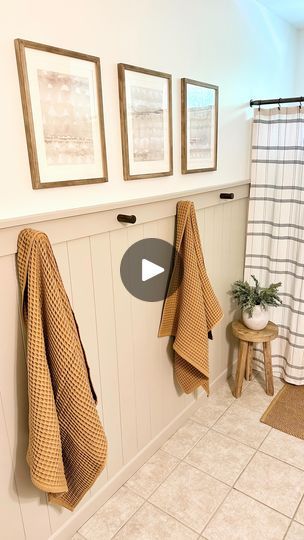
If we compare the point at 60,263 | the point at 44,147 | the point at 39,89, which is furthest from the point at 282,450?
the point at 39,89

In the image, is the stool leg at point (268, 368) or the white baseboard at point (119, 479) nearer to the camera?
the white baseboard at point (119, 479)

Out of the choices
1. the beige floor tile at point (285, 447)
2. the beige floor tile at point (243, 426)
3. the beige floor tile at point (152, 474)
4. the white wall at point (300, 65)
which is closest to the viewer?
the beige floor tile at point (152, 474)

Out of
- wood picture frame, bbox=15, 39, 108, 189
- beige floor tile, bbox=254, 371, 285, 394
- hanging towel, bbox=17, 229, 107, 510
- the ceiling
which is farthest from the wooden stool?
the ceiling

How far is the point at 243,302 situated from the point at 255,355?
0.55m

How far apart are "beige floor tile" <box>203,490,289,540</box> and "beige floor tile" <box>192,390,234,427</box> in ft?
1.73

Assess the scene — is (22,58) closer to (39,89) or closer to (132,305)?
(39,89)

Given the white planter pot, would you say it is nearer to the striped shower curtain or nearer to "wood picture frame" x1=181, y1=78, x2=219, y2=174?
the striped shower curtain

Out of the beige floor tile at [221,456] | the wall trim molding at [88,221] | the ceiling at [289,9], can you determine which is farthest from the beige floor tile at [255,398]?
the ceiling at [289,9]

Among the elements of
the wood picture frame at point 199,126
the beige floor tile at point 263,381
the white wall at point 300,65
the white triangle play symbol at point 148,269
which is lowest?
the beige floor tile at point 263,381

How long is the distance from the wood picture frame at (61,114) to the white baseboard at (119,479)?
1.34 meters

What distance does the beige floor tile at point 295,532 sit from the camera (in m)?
1.48

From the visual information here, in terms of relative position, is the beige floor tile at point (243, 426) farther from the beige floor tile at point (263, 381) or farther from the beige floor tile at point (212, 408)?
the beige floor tile at point (263, 381)

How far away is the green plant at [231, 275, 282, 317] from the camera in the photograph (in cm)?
220

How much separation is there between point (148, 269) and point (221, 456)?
1055 mm
